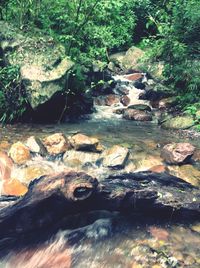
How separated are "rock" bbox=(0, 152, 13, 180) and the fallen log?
4.76 feet

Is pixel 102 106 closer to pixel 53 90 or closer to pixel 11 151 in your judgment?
pixel 53 90

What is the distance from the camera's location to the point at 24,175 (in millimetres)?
6086

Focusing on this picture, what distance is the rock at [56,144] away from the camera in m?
6.78

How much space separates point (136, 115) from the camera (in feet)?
30.9

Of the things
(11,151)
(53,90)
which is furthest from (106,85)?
(11,151)

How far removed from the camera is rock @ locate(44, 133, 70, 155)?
678 cm

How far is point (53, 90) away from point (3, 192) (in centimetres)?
309

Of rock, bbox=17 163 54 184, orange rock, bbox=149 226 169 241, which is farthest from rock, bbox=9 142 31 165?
orange rock, bbox=149 226 169 241

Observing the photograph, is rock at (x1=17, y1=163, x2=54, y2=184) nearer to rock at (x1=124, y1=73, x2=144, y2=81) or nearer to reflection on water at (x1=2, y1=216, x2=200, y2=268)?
reflection on water at (x1=2, y1=216, x2=200, y2=268)

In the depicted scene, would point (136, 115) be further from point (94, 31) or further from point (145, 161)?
point (145, 161)

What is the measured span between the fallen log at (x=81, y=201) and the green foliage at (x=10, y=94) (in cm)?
360

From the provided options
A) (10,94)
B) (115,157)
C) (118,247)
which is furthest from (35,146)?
(118,247)

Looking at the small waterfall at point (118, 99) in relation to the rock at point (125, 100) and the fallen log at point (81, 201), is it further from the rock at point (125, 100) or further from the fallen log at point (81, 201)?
the fallen log at point (81, 201)

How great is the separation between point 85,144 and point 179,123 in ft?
9.68
